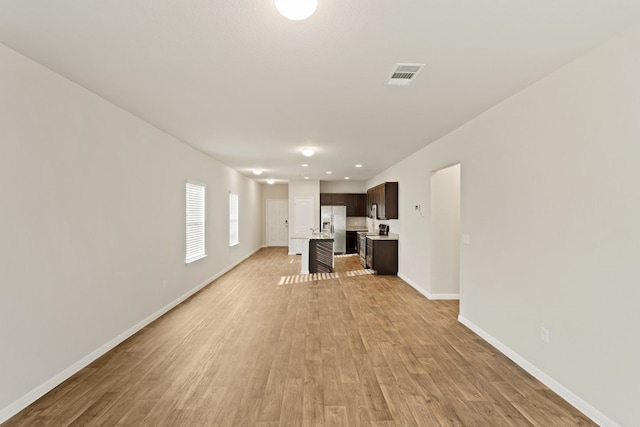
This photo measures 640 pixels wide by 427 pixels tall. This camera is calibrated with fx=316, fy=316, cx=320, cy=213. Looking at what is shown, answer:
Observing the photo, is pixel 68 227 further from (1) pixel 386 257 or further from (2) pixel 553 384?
(1) pixel 386 257

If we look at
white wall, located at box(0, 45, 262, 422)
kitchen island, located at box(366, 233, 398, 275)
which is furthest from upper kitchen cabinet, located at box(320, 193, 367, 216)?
white wall, located at box(0, 45, 262, 422)

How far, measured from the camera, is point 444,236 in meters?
5.48

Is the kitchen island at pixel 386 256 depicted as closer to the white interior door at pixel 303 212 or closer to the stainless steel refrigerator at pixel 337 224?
the stainless steel refrigerator at pixel 337 224

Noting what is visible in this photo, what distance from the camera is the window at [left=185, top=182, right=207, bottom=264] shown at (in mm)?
5628

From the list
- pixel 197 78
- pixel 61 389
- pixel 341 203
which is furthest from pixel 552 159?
pixel 341 203

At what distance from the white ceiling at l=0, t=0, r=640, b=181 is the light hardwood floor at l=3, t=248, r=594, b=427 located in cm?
265

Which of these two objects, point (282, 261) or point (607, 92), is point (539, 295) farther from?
point (282, 261)

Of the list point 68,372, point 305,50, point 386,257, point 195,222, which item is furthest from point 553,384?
point 195,222

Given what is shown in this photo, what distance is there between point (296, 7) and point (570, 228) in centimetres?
257

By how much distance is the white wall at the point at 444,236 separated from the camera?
546 centimetres

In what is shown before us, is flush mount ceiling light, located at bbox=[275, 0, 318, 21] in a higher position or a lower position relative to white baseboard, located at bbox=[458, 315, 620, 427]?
higher

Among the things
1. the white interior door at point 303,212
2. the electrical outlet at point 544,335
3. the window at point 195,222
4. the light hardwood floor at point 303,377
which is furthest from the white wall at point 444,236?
the white interior door at point 303,212

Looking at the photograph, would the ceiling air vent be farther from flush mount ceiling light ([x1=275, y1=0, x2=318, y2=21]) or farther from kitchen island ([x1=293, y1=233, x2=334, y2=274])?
kitchen island ([x1=293, y1=233, x2=334, y2=274])

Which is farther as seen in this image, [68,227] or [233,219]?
[233,219]
